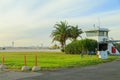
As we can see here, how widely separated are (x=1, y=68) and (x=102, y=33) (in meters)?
46.7

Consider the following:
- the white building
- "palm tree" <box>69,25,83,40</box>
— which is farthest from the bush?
"palm tree" <box>69,25,83,40</box>

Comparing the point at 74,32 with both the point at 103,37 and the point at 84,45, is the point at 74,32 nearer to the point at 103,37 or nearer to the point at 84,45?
the point at 103,37

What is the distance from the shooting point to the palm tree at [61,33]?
82.6m

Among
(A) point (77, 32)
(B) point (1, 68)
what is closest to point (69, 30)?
(A) point (77, 32)

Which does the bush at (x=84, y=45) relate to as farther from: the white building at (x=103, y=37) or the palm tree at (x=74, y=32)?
the palm tree at (x=74, y=32)

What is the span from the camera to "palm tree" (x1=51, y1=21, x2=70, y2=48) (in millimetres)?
82562

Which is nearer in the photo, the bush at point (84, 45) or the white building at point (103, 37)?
the bush at point (84, 45)

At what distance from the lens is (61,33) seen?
82812 mm

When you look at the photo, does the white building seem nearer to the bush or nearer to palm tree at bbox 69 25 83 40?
the bush

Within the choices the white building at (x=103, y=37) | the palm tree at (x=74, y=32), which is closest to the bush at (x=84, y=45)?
the white building at (x=103, y=37)

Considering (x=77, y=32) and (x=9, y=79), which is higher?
(x=77, y=32)

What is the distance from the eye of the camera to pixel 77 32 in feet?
274

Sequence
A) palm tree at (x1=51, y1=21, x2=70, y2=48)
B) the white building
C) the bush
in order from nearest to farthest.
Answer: the bush
the white building
palm tree at (x1=51, y1=21, x2=70, y2=48)

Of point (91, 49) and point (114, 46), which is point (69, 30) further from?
point (91, 49)
